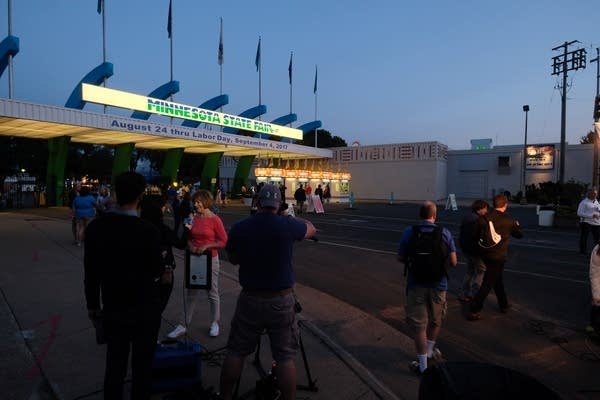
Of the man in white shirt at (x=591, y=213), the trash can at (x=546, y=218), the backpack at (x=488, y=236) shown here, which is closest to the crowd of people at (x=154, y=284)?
the backpack at (x=488, y=236)

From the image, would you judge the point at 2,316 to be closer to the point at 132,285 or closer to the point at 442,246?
the point at 132,285

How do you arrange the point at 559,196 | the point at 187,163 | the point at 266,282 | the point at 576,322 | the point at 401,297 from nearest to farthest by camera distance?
the point at 266,282 < the point at 576,322 < the point at 401,297 < the point at 559,196 < the point at 187,163

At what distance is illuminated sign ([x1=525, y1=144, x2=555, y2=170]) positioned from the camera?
1684 inches

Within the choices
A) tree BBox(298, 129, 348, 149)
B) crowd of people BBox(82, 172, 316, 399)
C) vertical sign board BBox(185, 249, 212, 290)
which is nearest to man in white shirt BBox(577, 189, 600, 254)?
vertical sign board BBox(185, 249, 212, 290)

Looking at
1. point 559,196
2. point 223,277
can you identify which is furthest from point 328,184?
point 223,277

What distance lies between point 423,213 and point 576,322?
3.46 metres

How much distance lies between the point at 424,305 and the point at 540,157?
4589 cm

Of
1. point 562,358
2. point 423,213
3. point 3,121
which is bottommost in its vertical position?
point 562,358

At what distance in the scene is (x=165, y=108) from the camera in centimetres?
2725

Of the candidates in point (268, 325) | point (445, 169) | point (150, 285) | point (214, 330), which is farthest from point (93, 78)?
point (445, 169)

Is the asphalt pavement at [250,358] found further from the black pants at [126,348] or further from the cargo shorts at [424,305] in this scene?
the black pants at [126,348]

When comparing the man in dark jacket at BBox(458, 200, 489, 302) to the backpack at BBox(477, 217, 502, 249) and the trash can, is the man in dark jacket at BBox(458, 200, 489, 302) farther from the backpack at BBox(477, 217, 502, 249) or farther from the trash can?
the trash can

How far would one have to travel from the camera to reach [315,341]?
4.90 meters

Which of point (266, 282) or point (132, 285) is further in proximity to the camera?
point (266, 282)
